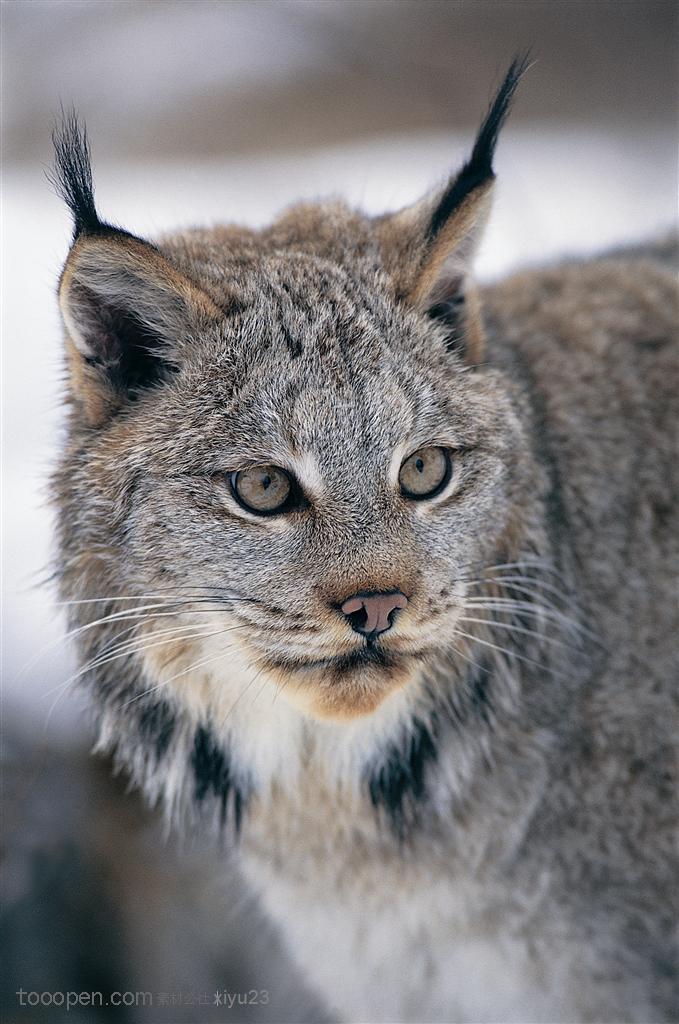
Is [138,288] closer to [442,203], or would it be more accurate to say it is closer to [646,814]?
[442,203]

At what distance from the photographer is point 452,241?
1.29 metres

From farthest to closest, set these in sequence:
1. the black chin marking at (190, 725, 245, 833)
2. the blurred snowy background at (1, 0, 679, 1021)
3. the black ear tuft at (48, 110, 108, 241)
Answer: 1. the blurred snowy background at (1, 0, 679, 1021)
2. the black chin marking at (190, 725, 245, 833)
3. the black ear tuft at (48, 110, 108, 241)

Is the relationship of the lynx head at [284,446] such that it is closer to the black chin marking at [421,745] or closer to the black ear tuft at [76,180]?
the black ear tuft at [76,180]

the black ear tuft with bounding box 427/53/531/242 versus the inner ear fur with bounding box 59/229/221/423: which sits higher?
the black ear tuft with bounding box 427/53/531/242

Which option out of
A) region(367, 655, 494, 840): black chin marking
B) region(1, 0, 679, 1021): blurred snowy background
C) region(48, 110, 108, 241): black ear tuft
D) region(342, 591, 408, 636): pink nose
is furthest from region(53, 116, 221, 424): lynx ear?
region(367, 655, 494, 840): black chin marking

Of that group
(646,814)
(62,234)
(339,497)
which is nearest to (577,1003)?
(646,814)

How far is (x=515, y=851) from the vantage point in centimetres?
159

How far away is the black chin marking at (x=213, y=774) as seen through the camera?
1.52 m

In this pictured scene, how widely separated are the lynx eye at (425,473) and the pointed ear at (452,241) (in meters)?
0.17

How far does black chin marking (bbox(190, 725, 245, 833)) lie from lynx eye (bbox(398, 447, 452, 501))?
503mm

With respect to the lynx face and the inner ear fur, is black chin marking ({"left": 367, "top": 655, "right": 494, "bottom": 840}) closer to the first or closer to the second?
the lynx face

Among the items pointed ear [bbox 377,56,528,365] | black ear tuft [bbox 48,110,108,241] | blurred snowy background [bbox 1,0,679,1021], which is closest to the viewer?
black ear tuft [bbox 48,110,108,241]

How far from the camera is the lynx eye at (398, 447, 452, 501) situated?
1.27 metres

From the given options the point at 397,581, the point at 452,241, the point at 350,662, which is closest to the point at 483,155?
the point at 452,241
